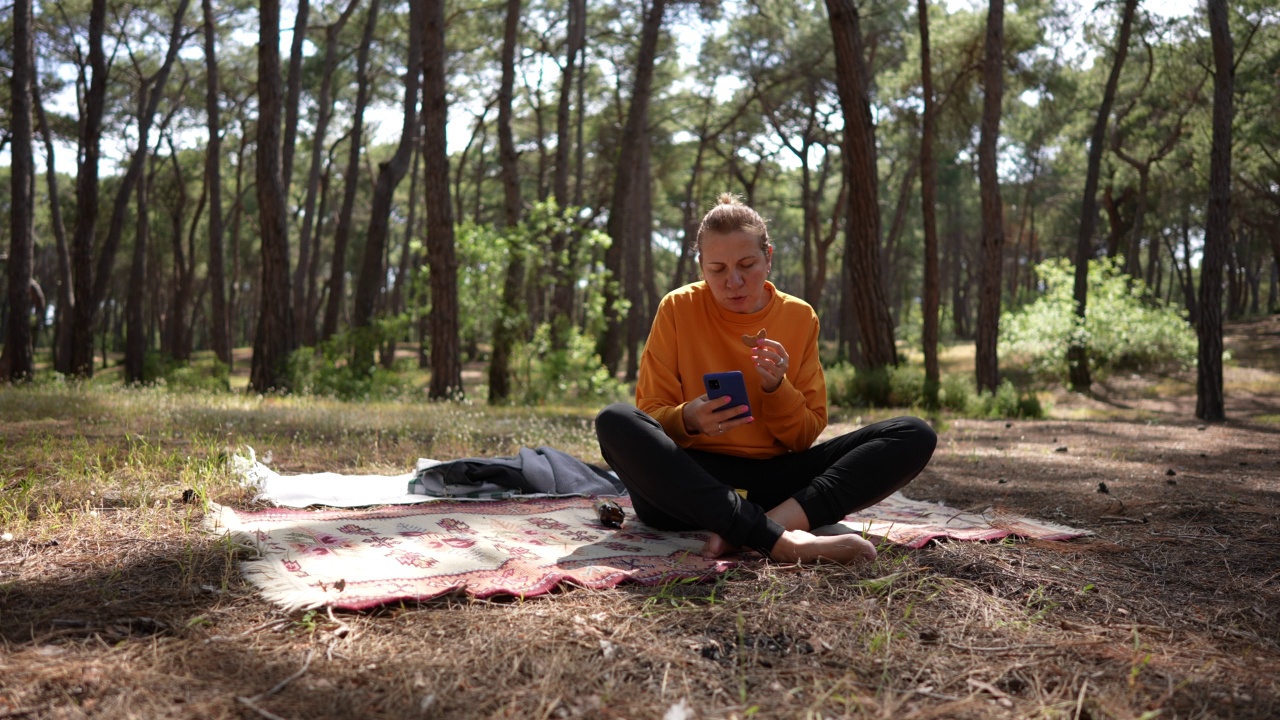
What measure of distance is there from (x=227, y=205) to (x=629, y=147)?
2549cm

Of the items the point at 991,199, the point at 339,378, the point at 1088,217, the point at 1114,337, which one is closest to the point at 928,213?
the point at 991,199

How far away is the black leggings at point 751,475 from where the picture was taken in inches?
117

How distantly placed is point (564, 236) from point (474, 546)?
11.4m

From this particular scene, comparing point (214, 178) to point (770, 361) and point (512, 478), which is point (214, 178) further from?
point (770, 361)

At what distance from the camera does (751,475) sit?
11.4ft

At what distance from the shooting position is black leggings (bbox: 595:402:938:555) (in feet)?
9.74

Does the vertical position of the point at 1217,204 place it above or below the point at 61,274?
above

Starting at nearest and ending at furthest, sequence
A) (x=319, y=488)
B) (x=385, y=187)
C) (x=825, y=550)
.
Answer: (x=825, y=550), (x=319, y=488), (x=385, y=187)

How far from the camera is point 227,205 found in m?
34.0

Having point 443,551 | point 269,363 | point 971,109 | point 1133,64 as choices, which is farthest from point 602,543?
point 1133,64

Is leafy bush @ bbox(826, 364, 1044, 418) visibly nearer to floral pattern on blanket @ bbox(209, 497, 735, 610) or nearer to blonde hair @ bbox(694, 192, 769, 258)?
floral pattern on blanket @ bbox(209, 497, 735, 610)

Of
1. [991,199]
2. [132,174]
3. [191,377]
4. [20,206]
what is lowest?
[191,377]

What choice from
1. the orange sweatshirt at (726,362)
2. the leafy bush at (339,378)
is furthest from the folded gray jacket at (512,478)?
the leafy bush at (339,378)

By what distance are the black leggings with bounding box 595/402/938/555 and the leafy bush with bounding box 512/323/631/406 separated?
7910mm
